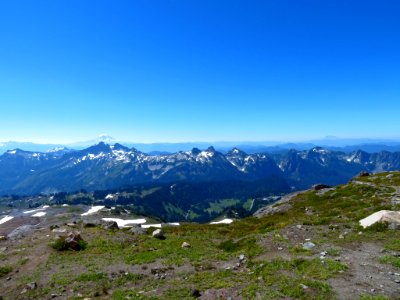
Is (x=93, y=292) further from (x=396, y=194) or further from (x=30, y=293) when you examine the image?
(x=396, y=194)

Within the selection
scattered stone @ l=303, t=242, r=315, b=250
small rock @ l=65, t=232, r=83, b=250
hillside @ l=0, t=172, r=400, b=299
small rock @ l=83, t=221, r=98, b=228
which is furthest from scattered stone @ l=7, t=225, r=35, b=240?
scattered stone @ l=303, t=242, r=315, b=250

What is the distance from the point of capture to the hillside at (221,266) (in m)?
18.2

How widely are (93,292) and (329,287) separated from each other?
48.0 ft

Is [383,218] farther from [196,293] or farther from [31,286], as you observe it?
[31,286]

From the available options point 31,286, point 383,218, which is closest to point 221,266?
point 31,286

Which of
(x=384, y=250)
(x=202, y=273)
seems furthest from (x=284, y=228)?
(x=202, y=273)

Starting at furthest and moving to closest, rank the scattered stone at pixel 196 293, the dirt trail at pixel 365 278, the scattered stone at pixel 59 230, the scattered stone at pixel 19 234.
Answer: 1. the scattered stone at pixel 19 234
2. the scattered stone at pixel 59 230
3. the scattered stone at pixel 196 293
4. the dirt trail at pixel 365 278

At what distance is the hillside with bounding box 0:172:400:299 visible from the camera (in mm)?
18203

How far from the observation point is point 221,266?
77.9ft

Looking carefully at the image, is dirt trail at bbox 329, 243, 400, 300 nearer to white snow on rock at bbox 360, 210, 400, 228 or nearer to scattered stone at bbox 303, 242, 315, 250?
scattered stone at bbox 303, 242, 315, 250

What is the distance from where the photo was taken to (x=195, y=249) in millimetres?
30109

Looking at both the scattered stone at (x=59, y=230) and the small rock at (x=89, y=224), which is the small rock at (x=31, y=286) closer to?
the scattered stone at (x=59, y=230)

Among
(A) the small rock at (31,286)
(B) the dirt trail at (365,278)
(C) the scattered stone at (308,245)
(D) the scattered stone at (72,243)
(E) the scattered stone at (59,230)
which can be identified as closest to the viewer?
(B) the dirt trail at (365,278)

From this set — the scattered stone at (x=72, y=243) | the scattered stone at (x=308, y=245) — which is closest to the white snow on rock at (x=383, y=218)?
the scattered stone at (x=308, y=245)
